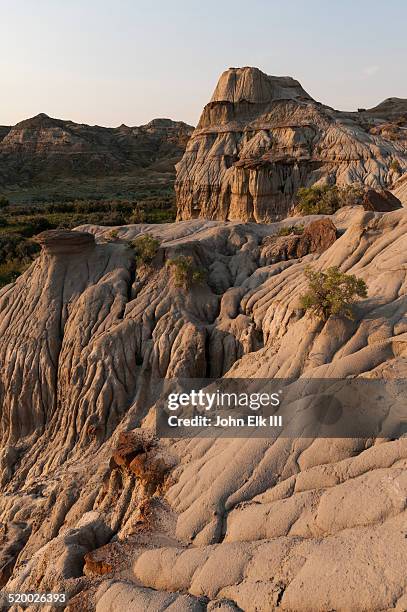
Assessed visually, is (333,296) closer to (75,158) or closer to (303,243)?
(303,243)

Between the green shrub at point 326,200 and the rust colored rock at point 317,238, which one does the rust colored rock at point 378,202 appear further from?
the green shrub at point 326,200

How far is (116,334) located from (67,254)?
4584 mm

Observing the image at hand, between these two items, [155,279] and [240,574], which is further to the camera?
[155,279]

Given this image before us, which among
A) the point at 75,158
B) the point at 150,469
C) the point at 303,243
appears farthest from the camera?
the point at 75,158

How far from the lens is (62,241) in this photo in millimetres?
18453

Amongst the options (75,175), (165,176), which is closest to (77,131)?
(75,175)

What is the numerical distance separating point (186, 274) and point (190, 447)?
300 inches

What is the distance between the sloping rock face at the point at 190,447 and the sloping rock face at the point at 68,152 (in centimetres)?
8102

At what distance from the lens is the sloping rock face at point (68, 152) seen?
102312mm

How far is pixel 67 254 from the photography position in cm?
1870

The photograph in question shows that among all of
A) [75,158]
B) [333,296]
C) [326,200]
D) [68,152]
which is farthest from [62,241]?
[68,152]

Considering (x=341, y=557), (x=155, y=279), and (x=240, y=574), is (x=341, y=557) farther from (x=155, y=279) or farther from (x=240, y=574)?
(x=155, y=279)

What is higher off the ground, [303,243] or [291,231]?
[291,231]

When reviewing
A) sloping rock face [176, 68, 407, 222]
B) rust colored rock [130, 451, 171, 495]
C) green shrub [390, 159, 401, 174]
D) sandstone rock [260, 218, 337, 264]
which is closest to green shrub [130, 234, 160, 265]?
sandstone rock [260, 218, 337, 264]
